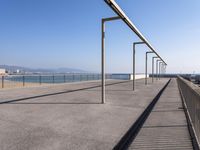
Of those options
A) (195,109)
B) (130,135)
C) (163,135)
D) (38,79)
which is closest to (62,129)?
(130,135)

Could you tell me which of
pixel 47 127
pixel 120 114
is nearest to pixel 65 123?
pixel 47 127

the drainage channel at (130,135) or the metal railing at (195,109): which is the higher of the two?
the metal railing at (195,109)

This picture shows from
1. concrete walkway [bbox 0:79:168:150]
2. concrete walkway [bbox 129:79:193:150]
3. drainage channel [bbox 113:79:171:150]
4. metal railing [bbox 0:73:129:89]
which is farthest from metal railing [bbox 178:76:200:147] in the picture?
metal railing [bbox 0:73:129:89]

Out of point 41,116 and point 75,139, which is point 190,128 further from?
point 41,116

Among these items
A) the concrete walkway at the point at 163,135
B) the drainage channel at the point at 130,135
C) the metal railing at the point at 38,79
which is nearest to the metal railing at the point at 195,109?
the concrete walkway at the point at 163,135

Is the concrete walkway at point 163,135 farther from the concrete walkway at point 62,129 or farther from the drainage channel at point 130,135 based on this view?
the concrete walkway at point 62,129

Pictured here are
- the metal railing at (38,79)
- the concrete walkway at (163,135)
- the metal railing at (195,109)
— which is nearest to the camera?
the concrete walkway at (163,135)

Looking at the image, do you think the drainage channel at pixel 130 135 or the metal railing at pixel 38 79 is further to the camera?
the metal railing at pixel 38 79

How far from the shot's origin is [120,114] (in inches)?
210

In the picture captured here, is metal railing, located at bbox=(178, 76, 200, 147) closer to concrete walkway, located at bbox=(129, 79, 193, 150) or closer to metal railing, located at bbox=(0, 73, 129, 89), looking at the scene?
concrete walkway, located at bbox=(129, 79, 193, 150)

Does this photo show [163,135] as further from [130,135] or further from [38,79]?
[38,79]

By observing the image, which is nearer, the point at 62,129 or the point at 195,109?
the point at 195,109

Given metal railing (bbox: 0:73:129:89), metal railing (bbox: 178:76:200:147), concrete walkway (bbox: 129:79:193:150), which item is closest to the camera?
concrete walkway (bbox: 129:79:193:150)

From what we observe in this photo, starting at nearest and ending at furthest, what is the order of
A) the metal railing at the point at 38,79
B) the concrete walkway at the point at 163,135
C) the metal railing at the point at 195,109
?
the concrete walkway at the point at 163,135
the metal railing at the point at 195,109
the metal railing at the point at 38,79
